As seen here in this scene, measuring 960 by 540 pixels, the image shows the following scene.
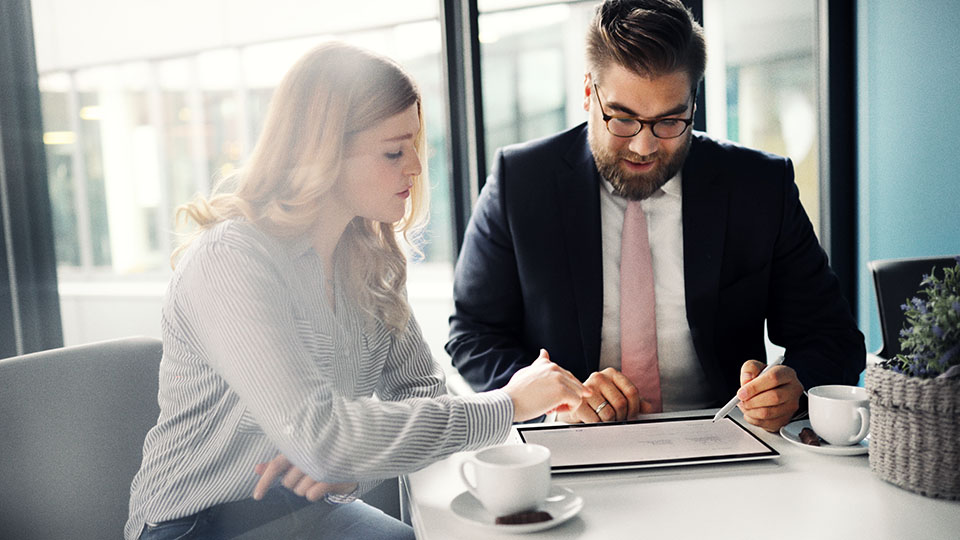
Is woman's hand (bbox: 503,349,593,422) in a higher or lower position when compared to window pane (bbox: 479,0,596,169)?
lower

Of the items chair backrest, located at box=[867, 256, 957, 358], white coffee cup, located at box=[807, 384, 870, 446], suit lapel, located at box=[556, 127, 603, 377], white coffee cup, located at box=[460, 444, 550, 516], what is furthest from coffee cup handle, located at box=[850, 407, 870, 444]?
chair backrest, located at box=[867, 256, 957, 358]

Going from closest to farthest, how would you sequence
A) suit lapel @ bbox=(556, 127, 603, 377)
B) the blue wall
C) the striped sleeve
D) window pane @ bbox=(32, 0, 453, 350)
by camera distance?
the striped sleeve, suit lapel @ bbox=(556, 127, 603, 377), window pane @ bbox=(32, 0, 453, 350), the blue wall

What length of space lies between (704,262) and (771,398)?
18.8 inches

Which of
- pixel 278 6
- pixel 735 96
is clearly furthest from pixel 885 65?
pixel 278 6

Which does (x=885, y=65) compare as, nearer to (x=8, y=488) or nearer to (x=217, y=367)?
(x=217, y=367)

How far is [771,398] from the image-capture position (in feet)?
3.93

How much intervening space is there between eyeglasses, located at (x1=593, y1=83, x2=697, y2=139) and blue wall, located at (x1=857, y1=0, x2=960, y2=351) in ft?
4.25

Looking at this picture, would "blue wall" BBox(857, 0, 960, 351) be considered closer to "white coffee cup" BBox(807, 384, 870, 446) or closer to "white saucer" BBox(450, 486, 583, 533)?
"white coffee cup" BBox(807, 384, 870, 446)

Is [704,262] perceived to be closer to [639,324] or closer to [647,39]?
[639,324]

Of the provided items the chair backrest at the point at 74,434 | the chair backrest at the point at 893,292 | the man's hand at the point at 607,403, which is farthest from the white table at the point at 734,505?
the chair backrest at the point at 893,292

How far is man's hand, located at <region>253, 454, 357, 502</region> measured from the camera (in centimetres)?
107

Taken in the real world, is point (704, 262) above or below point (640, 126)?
below

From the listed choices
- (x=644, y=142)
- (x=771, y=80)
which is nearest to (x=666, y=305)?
(x=644, y=142)

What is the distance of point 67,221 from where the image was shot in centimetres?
208
